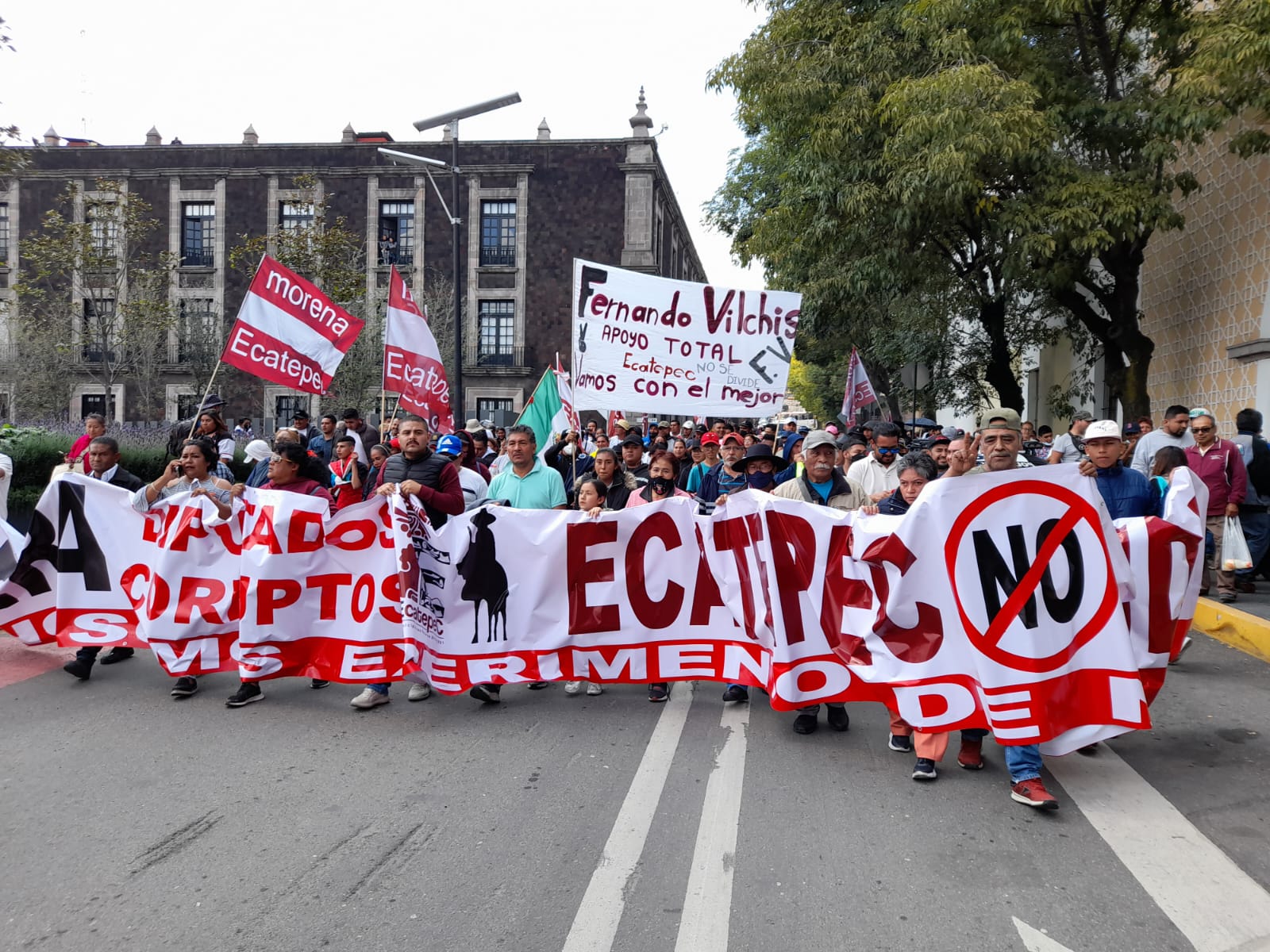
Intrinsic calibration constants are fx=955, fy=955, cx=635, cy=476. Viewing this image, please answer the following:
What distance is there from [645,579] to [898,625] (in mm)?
1705

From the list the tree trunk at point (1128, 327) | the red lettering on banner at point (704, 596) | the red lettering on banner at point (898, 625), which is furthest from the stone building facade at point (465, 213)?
the red lettering on banner at point (898, 625)

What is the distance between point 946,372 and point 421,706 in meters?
23.6

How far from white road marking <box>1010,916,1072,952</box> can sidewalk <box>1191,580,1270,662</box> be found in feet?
16.2

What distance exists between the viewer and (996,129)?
12.5m

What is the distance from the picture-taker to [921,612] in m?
4.85

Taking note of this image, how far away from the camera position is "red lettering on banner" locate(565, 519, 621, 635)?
5.98 m

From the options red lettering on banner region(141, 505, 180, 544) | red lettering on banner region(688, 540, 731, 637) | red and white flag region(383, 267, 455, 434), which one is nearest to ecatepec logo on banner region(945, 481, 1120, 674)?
red lettering on banner region(688, 540, 731, 637)

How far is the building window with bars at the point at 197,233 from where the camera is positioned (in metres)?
40.1

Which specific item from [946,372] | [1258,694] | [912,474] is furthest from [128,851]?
[946,372]

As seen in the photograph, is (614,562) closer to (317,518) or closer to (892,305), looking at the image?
(317,518)

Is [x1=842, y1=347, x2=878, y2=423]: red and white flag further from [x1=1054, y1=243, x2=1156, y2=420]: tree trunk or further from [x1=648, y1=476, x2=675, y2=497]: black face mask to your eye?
[x1=648, y1=476, x2=675, y2=497]: black face mask

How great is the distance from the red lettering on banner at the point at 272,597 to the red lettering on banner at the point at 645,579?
84.2 inches

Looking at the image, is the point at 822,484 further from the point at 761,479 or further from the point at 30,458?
the point at 30,458

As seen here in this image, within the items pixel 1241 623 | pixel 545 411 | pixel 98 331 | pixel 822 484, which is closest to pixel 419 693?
pixel 822 484
